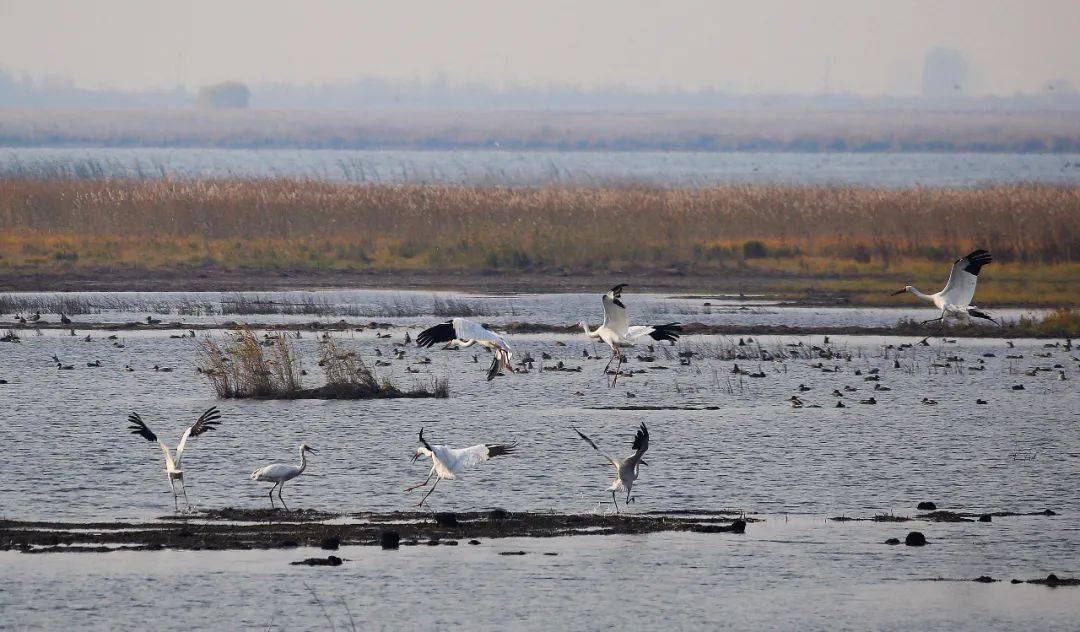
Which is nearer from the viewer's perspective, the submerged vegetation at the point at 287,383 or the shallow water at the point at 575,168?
the submerged vegetation at the point at 287,383

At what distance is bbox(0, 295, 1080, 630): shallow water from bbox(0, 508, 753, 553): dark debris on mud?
0.78 ft

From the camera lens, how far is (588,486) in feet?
57.3

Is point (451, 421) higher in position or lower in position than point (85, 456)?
higher

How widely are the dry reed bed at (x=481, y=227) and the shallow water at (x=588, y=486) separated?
14088 millimetres

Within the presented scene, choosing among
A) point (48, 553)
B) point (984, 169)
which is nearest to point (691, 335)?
point (48, 553)

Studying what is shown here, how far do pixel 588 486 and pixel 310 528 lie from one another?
354cm

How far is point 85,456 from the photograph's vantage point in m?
18.6

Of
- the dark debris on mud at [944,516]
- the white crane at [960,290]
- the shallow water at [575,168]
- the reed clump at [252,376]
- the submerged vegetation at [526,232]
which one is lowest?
the dark debris on mud at [944,516]

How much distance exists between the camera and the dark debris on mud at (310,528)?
46.3ft

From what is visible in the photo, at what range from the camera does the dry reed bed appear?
142 ft

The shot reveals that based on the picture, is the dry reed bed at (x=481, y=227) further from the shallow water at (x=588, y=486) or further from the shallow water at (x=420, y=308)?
the shallow water at (x=588, y=486)

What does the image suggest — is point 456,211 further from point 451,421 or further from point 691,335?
point 451,421

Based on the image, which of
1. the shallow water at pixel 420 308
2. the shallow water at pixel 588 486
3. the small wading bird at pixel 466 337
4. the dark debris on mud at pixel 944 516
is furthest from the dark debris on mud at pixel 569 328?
the dark debris on mud at pixel 944 516

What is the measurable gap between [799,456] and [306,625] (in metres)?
8.56
